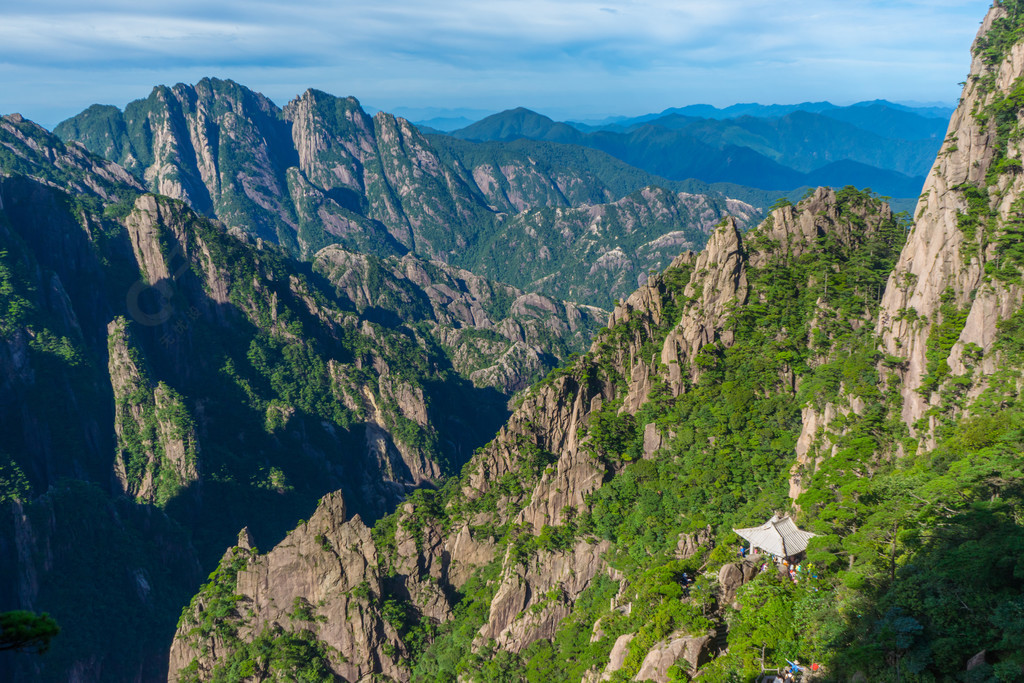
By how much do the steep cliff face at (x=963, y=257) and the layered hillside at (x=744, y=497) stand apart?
0.26 meters

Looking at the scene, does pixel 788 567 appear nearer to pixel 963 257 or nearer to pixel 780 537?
pixel 780 537

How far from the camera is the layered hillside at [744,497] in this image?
44.0m

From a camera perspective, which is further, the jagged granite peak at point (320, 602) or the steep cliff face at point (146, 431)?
the steep cliff face at point (146, 431)

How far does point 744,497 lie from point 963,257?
34.7 meters

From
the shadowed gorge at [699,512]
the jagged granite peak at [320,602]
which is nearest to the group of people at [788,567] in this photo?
the shadowed gorge at [699,512]

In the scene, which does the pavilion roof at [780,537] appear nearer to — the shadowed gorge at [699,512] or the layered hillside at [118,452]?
the shadowed gorge at [699,512]

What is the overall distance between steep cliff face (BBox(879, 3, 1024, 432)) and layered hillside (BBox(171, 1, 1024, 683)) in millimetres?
263

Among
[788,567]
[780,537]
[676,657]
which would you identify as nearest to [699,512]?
[780,537]

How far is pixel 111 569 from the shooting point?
442 ft

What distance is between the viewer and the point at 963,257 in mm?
69062

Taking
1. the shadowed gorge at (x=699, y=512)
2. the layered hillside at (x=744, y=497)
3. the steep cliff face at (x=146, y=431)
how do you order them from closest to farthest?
the layered hillside at (x=744, y=497), the shadowed gorge at (x=699, y=512), the steep cliff face at (x=146, y=431)

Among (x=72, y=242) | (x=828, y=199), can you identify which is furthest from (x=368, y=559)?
(x=72, y=242)

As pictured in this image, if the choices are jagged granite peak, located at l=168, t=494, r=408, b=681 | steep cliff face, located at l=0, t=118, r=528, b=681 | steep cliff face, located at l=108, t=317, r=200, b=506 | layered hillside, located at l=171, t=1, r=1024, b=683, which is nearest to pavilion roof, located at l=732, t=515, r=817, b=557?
layered hillside, located at l=171, t=1, r=1024, b=683

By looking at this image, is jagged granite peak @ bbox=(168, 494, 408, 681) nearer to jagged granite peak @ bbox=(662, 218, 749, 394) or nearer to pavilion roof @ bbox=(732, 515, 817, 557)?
jagged granite peak @ bbox=(662, 218, 749, 394)
